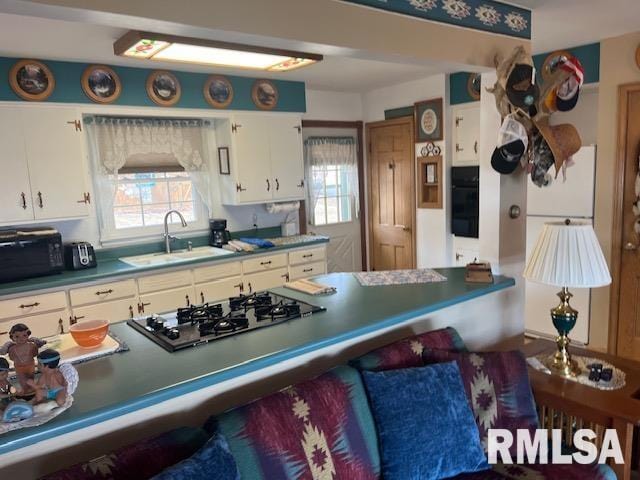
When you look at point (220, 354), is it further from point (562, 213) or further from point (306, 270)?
point (562, 213)

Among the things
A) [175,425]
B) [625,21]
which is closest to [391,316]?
[175,425]

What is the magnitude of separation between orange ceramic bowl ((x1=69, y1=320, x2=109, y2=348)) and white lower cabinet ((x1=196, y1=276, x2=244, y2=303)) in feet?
6.51

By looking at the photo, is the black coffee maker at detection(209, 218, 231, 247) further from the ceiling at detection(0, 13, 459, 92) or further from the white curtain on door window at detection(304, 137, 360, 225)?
the ceiling at detection(0, 13, 459, 92)

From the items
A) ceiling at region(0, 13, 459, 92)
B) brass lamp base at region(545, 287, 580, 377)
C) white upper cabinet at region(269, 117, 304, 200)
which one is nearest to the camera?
brass lamp base at region(545, 287, 580, 377)

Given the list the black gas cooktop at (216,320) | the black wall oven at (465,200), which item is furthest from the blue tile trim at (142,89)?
the black gas cooktop at (216,320)

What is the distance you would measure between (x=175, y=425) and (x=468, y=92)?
3779 mm

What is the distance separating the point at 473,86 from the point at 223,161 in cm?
236

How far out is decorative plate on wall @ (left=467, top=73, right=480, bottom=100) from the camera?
4090mm

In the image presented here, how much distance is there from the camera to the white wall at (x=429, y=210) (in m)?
4.43

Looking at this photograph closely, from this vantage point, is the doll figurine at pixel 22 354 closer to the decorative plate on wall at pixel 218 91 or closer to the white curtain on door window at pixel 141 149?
the white curtain on door window at pixel 141 149

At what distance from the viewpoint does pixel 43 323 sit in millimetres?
3100

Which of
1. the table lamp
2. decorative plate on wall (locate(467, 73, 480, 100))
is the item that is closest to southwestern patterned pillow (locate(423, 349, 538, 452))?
the table lamp

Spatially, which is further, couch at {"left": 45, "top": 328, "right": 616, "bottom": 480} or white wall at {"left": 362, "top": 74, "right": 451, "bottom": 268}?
white wall at {"left": 362, "top": 74, "right": 451, "bottom": 268}

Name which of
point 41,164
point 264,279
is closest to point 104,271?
point 41,164
